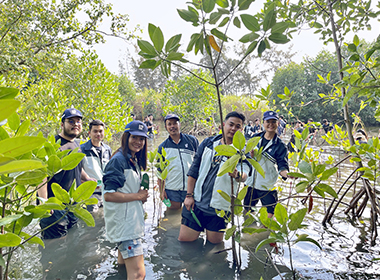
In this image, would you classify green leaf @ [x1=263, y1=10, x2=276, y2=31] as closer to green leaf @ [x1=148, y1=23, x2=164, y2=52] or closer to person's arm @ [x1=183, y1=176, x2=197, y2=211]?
green leaf @ [x1=148, y1=23, x2=164, y2=52]

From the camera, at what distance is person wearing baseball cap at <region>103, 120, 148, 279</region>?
2.24m

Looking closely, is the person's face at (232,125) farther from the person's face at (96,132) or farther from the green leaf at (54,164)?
the person's face at (96,132)

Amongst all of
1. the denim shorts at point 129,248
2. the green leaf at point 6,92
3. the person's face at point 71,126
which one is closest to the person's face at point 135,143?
the denim shorts at point 129,248

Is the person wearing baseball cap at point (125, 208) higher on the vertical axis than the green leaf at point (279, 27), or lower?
lower

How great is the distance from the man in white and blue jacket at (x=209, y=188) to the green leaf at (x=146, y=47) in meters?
1.68

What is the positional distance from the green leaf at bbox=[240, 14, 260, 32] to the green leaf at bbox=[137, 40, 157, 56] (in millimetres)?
573

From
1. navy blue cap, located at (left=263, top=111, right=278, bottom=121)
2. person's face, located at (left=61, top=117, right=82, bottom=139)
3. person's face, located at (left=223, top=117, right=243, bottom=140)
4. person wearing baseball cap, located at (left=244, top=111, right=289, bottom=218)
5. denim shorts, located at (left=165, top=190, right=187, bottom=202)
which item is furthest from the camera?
denim shorts, located at (left=165, top=190, right=187, bottom=202)

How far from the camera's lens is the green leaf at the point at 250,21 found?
4.56 feet

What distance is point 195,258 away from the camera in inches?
118

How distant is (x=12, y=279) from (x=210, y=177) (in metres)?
2.47

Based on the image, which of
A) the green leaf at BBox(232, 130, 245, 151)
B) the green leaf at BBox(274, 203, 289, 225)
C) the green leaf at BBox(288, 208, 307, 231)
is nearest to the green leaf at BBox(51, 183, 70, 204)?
the green leaf at BBox(232, 130, 245, 151)

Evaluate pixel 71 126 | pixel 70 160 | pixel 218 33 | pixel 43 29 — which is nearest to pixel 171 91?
pixel 43 29

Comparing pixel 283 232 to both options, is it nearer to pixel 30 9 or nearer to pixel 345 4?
pixel 345 4

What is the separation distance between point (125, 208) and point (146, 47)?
159cm
